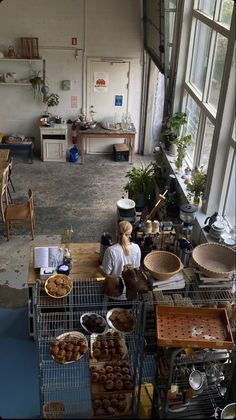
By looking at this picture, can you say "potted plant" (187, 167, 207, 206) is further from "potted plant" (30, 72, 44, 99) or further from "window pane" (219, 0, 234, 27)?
"potted plant" (30, 72, 44, 99)

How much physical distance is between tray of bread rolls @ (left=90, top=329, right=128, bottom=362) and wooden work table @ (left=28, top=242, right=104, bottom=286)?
0.81 metres

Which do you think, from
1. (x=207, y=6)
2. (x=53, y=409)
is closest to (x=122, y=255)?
(x=53, y=409)

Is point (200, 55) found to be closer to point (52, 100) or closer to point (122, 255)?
point (122, 255)

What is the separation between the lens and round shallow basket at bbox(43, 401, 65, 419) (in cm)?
429

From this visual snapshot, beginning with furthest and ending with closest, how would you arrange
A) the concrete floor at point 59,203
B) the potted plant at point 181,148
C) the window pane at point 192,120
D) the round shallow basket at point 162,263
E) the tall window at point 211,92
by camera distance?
the potted plant at point 181,148
the window pane at point 192,120
the concrete floor at point 59,203
the tall window at point 211,92
the round shallow basket at point 162,263

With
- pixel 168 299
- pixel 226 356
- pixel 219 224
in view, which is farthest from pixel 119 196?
pixel 226 356

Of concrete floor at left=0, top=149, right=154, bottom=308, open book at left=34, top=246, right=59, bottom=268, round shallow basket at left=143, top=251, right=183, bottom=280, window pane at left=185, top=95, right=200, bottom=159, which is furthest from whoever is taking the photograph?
window pane at left=185, top=95, right=200, bottom=159

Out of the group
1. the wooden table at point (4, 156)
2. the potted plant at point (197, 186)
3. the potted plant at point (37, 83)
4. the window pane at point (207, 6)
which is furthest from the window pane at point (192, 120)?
the potted plant at point (37, 83)

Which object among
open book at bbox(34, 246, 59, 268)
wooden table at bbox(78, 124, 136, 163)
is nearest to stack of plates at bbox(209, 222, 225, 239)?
open book at bbox(34, 246, 59, 268)

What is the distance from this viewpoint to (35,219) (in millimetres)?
8094

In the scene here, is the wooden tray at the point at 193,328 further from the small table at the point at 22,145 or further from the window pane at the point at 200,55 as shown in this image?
the small table at the point at 22,145

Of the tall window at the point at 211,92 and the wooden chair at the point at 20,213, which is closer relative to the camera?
the tall window at the point at 211,92

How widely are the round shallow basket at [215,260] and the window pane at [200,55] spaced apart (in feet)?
9.46

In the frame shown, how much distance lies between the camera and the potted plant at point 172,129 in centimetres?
734
